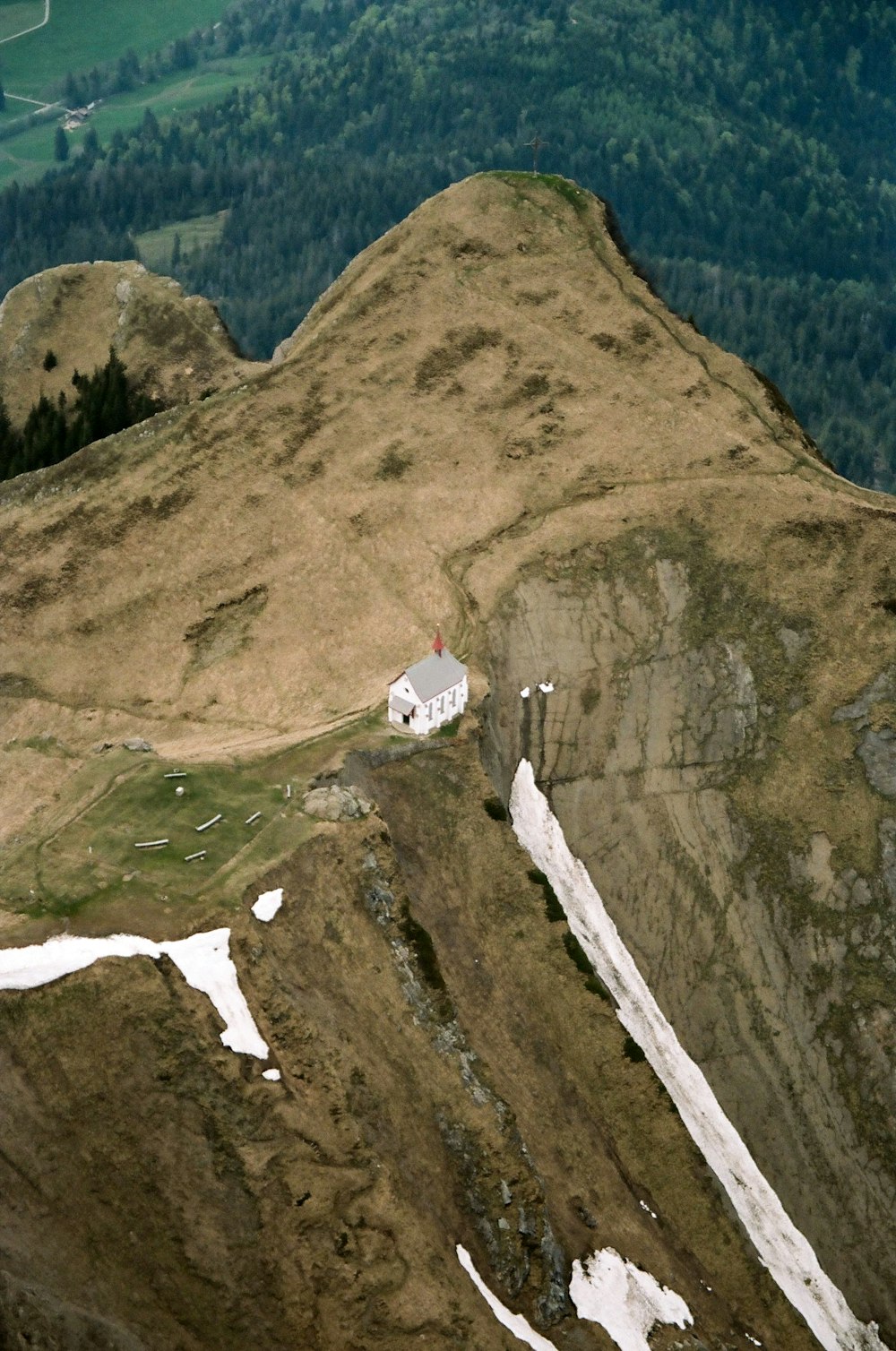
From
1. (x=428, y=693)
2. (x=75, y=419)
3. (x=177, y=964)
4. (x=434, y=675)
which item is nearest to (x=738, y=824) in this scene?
(x=434, y=675)

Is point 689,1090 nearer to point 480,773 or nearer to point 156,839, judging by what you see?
point 480,773

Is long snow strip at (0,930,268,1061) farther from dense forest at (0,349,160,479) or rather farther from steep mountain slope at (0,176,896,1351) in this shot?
dense forest at (0,349,160,479)

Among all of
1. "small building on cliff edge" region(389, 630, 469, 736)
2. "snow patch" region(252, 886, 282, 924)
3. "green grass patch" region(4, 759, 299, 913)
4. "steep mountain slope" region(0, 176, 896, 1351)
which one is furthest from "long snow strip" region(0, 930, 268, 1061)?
"small building on cliff edge" region(389, 630, 469, 736)

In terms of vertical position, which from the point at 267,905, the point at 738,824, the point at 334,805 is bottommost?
the point at 738,824

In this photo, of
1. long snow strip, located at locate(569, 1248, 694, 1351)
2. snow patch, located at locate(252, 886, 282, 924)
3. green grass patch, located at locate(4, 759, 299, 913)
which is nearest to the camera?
long snow strip, located at locate(569, 1248, 694, 1351)

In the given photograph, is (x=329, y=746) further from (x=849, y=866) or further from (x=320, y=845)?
(x=849, y=866)
